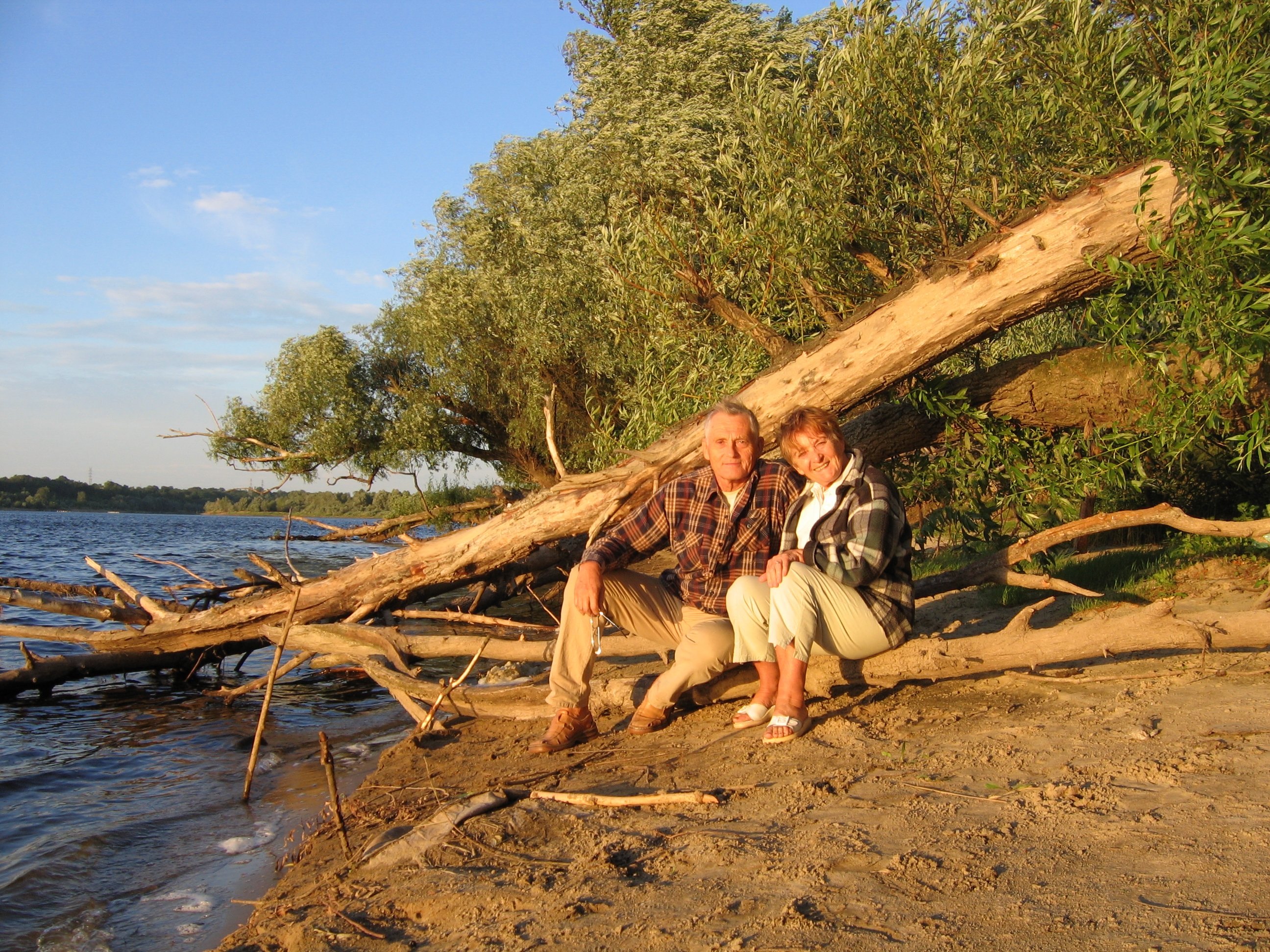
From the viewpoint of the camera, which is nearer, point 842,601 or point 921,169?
point 842,601

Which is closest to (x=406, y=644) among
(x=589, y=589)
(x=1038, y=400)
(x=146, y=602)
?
(x=589, y=589)

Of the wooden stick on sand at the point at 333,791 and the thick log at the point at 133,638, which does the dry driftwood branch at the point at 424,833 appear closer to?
the wooden stick on sand at the point at 333,791

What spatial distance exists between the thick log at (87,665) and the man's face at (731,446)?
6.68 meters

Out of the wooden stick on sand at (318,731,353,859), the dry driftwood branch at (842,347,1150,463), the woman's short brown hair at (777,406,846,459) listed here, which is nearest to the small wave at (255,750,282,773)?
the wooden stick on sand at (318,731,353,859)

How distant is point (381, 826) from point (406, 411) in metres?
15.0

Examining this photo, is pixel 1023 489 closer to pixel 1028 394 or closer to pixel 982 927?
pixel 1028 394

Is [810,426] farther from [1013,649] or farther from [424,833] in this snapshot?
[424,833]

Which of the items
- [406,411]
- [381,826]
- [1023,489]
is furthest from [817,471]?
[406,411]

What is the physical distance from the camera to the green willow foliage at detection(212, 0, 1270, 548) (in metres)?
5.38

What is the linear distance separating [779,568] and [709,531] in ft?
2.12

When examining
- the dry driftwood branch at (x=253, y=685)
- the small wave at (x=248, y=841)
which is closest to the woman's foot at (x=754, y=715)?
the small wave at (x=248, y=841)

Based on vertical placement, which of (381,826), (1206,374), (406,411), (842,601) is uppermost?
(406,411)

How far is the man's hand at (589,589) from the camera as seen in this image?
16.3 feet

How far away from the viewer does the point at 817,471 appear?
4.81m
